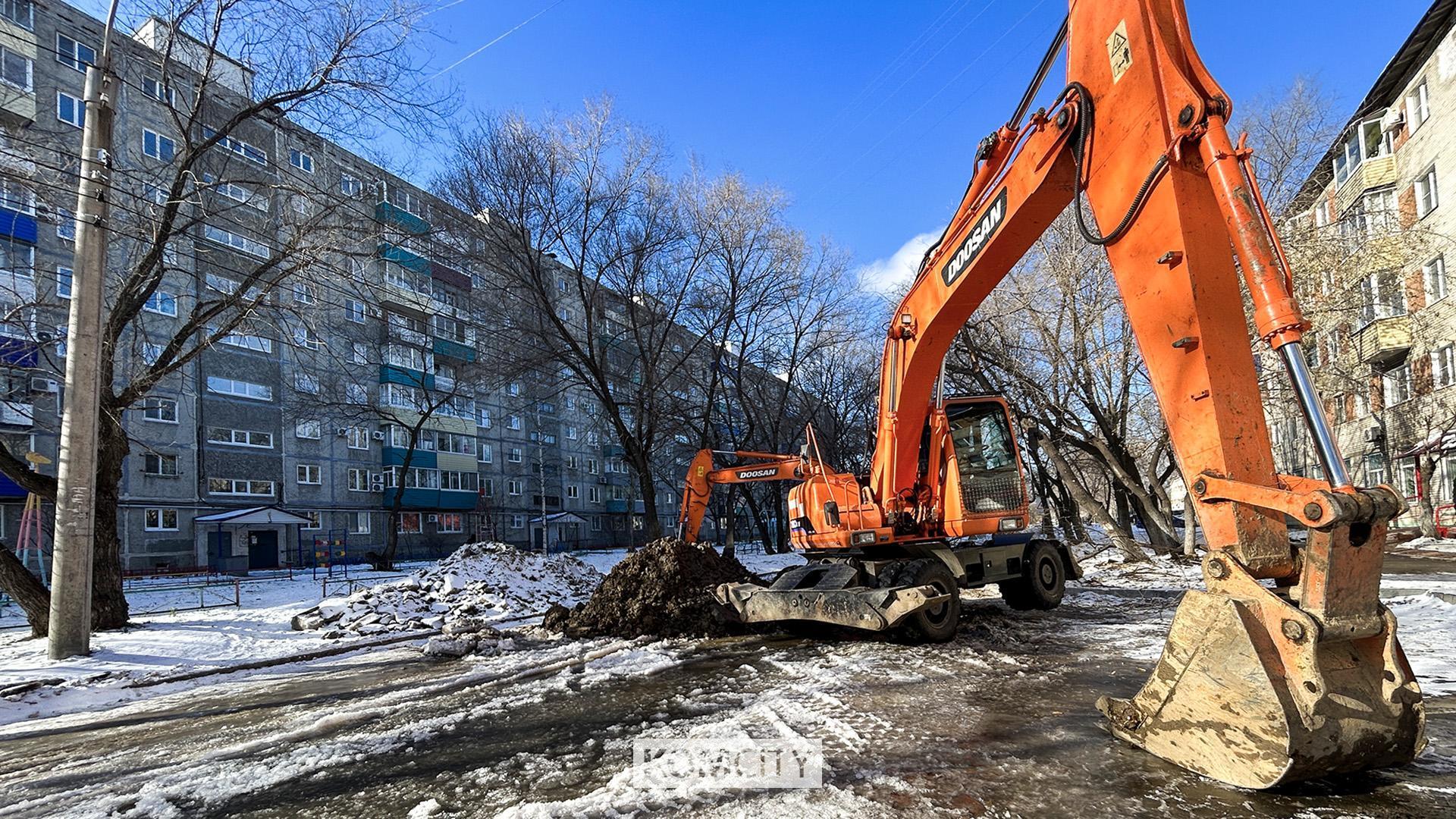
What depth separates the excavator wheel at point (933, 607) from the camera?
8195mm

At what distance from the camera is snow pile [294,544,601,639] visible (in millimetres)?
11773

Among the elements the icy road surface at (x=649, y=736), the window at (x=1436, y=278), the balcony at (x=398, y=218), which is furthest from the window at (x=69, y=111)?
the window at (x=1436, y=278)

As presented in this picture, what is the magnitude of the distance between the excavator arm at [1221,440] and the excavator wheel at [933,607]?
12.8 ft

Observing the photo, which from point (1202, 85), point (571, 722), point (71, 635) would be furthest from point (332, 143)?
point (1202, 85)

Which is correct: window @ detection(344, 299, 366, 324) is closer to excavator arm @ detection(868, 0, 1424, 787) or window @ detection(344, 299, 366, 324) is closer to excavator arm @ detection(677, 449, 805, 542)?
excavator arm @ detection(677, 449, 805, 542)

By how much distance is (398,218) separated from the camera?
47.2ft

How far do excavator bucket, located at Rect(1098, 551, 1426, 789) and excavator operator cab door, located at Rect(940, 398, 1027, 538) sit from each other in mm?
5334

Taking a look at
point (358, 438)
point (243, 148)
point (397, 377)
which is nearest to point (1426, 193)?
point (243, 148)

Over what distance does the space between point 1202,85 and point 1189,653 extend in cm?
322

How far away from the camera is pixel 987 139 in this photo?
666 cm

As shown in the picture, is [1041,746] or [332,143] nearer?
[1041,746]

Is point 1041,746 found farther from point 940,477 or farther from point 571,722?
point 940,477

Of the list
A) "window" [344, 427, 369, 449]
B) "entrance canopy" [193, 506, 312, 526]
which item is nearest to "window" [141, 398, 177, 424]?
"entrance canopy" [193, 506, 312, 526]

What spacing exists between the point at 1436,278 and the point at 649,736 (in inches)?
1248
